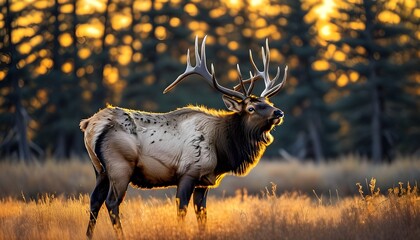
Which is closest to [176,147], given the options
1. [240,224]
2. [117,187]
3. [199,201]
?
[199,201]

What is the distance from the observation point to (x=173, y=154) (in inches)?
327

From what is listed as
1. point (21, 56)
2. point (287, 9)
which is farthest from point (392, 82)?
point (21, 56)

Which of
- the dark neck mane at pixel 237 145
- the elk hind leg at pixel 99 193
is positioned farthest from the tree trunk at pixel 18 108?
the dark neck mane at pixel 237 145

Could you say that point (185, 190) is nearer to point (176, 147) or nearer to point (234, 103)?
point (176, 147)

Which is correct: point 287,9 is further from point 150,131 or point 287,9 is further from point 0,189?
point 150,131

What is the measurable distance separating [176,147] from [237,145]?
0.95 meters

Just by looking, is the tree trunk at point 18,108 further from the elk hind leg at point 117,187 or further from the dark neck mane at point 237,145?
the elk hind leg at point 117,187

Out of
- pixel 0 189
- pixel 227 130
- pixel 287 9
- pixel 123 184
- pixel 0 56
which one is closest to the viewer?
pixel 123 184

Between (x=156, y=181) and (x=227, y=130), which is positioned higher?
(x=227, y=130)

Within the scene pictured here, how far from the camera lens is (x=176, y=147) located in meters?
8.34

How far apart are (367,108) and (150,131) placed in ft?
63.8

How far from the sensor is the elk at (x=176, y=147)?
810 cm

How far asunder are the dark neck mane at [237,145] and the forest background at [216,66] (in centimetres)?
1599

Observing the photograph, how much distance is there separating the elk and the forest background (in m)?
15.9
